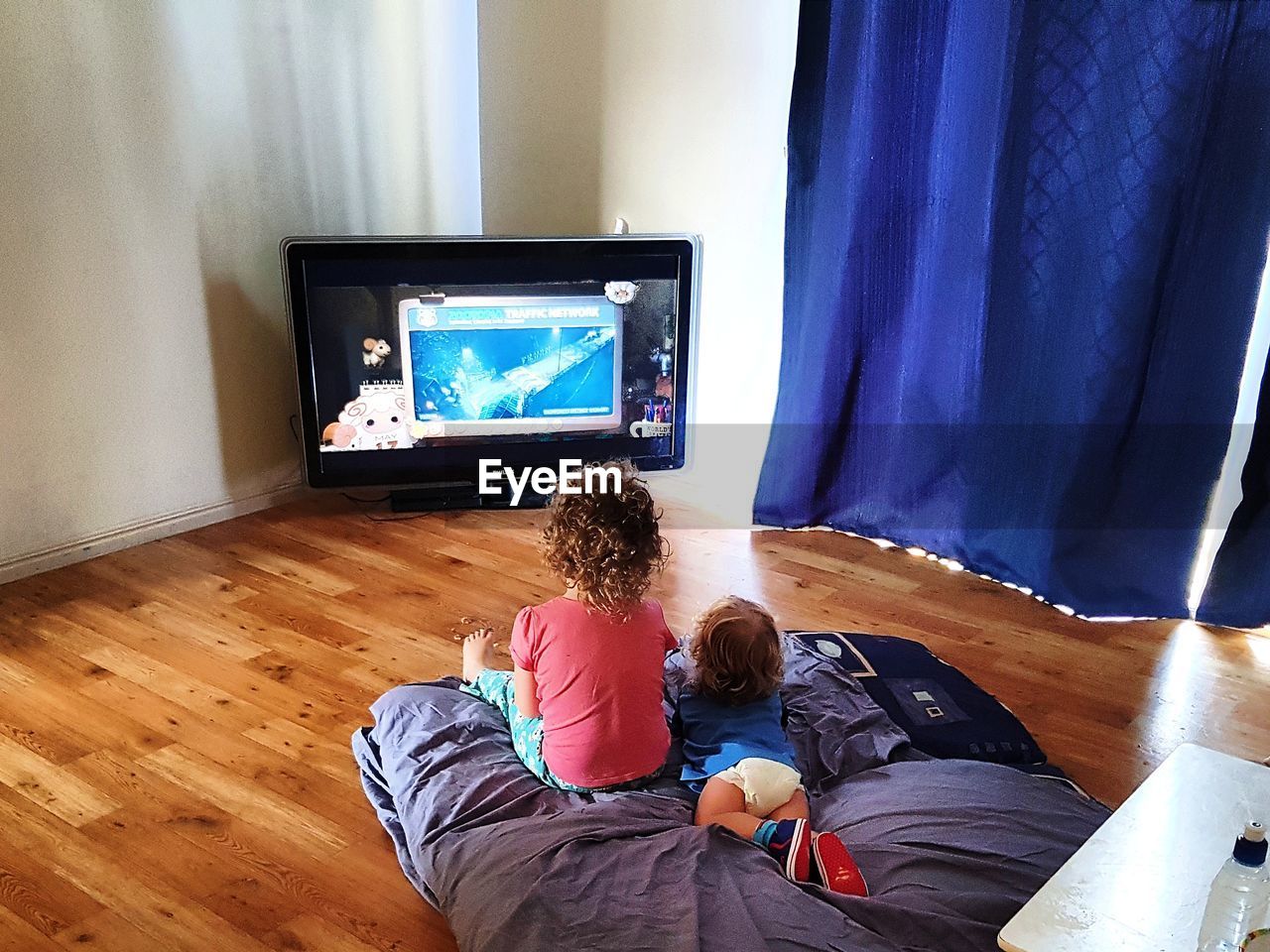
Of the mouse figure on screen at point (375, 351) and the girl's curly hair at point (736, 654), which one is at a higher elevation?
the mouse figure on screen at point (375, 351)

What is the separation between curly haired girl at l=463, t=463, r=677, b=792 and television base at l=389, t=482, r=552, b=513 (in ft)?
5.22

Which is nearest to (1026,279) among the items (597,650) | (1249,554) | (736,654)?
(1249,554)

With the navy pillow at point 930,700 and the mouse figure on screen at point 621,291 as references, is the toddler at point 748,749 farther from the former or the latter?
the mouse figure on screen at point 621,291

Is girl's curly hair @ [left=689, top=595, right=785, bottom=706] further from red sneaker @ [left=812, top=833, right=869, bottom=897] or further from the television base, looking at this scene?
the television base

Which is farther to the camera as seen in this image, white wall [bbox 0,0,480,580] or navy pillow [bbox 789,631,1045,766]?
white wall [bbox 0,0,480,580]

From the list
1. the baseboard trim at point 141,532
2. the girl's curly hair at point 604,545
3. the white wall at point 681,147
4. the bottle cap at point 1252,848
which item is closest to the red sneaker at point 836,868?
the girl's curly hair at point 604,545

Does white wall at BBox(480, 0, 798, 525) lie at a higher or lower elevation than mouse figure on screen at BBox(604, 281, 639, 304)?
higher

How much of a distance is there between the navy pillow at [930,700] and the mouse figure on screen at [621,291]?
1.21m

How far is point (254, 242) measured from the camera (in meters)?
3.42

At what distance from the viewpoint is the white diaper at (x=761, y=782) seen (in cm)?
197

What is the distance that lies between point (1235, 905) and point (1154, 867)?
127 millimetres

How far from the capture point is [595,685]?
6.38ft

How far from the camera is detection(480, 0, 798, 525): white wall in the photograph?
11.3 feet

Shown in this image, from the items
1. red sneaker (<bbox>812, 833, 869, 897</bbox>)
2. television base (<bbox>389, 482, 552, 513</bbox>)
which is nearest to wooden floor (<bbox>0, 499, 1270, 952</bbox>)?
television base (<bbox>389, 482, 552, 513</bbox>)
